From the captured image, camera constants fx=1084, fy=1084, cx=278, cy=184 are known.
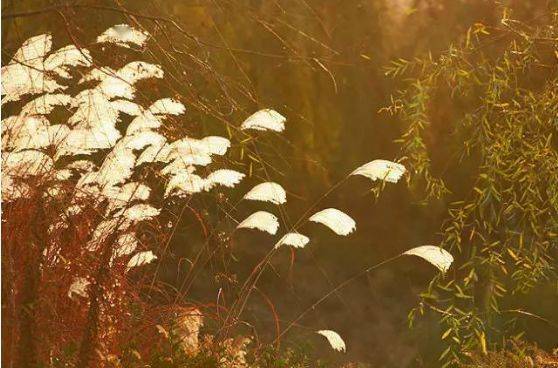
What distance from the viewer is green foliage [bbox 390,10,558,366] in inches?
166

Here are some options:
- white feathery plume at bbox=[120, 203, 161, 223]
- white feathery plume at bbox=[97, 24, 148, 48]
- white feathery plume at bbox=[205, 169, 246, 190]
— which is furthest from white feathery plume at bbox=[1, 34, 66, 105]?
white feathery plume at bbox=[205, 169, 246, 190]

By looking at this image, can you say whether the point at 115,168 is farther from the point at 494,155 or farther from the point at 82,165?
the point at 494,155

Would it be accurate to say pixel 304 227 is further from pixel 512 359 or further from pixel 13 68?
pixel 13 68

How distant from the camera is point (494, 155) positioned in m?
4.17

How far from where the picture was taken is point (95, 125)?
4.02m

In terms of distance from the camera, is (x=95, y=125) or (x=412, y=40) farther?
(x=412, y=40)

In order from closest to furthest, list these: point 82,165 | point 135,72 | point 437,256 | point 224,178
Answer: point 437,256 < point 224,178 < point 135,72 < point 82,165

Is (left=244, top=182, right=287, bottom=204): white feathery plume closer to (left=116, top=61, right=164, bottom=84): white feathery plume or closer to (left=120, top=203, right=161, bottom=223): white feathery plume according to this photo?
(left=120, top=203, right=161, bottom=223): white feathery plume

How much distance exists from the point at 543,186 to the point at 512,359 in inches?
31.3

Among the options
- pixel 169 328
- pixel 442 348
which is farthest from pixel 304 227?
pixel 169 328

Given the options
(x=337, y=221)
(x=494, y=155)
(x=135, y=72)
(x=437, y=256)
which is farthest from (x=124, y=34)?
(x=494, y=155)

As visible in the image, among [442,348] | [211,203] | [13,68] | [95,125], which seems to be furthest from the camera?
[211,203]

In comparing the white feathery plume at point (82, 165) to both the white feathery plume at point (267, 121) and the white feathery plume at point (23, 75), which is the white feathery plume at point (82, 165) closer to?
the white feathery plume at point (23, 75)

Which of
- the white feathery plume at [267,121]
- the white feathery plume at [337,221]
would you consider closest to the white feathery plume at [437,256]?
the white feathery plume at [337,221]
